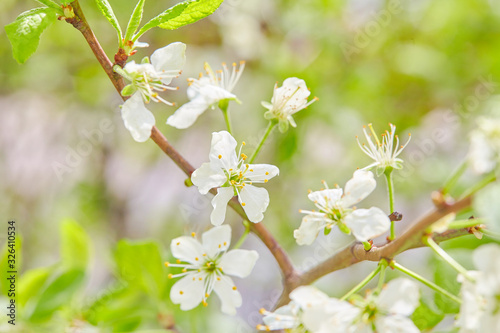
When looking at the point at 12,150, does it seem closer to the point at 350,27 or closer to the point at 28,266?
the point at 28,266

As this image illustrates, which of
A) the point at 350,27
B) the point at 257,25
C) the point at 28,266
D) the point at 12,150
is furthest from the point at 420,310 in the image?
the point at 12,150

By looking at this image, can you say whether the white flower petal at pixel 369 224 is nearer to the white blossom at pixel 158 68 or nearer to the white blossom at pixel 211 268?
the white blossom at pixel 211 268

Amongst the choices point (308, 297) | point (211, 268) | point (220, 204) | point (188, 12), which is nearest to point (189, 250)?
point (211, 268)

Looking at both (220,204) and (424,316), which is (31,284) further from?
(424,316)

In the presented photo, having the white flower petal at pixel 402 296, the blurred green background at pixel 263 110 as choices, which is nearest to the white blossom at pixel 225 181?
the white flower petal at pixel 402 296

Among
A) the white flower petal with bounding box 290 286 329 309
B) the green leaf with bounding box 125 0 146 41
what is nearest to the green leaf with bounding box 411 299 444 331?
the white flower petal with bounding box 290 286 329 309
